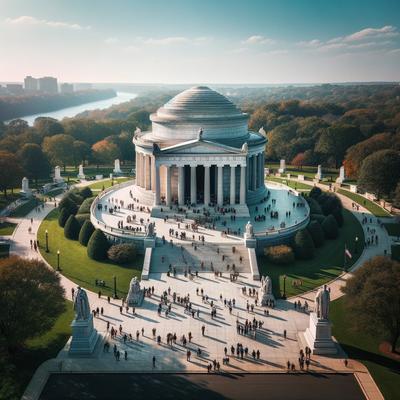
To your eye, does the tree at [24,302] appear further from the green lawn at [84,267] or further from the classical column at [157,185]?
the classical column at [157,185]

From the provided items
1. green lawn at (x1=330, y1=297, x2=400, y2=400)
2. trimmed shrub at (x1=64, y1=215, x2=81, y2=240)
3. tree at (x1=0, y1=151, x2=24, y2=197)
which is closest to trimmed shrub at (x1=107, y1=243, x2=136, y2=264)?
trimmed shrub at (x1=64, y1=215, x2=81, y2=240)

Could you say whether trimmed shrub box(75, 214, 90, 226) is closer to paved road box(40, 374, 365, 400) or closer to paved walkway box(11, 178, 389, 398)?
paved walkway box(11, 178, 389, 398)

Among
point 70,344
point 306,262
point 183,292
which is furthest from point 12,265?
point 306,262

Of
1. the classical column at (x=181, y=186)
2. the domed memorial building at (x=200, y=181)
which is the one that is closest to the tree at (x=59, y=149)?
the domed memorial building at (x=200, y=181)

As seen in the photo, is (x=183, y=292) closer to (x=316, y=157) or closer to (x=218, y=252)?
(x=218, y=252)

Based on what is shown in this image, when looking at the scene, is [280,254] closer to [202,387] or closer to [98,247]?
[98,247]
